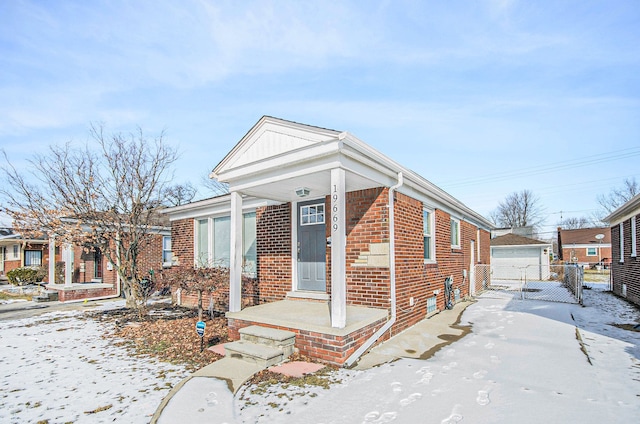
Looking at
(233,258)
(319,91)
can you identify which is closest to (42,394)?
(233,258)

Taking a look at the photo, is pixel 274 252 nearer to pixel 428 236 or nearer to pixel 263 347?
pixel 263 347

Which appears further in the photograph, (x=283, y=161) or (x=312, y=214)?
(x=312, y=214)

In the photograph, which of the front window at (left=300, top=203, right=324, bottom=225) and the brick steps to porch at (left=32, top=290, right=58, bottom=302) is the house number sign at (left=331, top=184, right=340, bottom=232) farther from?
the brick steps to porch at (left=32, top=290, right=58, bottom=302)

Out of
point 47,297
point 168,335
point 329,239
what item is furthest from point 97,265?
point 329,239

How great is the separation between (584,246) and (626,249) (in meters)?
30.7

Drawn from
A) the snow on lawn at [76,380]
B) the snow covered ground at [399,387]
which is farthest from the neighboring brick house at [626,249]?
the snow on lawn at [76,380]

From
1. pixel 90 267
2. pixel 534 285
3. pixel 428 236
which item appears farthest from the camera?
pixel 534 285

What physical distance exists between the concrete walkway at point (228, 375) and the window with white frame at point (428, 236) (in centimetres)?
185

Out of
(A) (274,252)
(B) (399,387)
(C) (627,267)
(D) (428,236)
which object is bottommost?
(B) (399,387)

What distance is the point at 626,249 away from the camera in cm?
1100

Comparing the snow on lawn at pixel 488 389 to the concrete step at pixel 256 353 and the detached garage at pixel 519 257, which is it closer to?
the concrete step at pixel 256 353

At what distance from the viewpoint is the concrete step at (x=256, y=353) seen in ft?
15.0

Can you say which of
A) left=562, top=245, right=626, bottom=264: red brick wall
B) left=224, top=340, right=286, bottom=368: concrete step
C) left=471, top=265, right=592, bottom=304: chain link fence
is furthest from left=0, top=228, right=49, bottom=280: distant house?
left=562, top=245, right=626, bottom=264: red brick wall

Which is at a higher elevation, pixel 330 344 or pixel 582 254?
pixel 330 344
